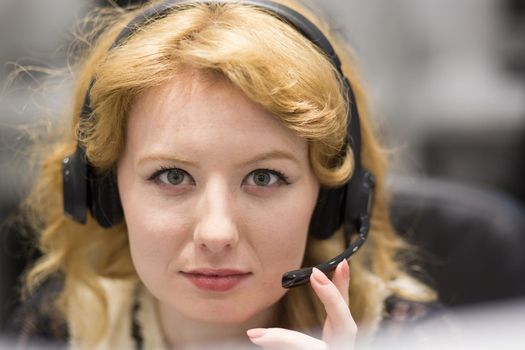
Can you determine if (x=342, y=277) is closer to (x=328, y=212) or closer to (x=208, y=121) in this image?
(x=328, y=212)

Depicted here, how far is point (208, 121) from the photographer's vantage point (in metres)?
0.81

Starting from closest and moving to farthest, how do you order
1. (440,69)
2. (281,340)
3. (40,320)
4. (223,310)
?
1. (281,340)
2. (223,310)
3. (40,320)
4. (440,69)

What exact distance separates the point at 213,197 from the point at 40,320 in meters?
0.56

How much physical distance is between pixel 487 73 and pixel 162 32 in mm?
2399

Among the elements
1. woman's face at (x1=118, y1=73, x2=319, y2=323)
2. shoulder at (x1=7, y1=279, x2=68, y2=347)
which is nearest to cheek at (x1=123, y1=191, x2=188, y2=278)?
woman's face at (x1=118, y1=73, x2=319, y2=323)

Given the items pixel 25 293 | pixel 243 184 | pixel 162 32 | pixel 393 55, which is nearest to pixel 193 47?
pixel 162 32

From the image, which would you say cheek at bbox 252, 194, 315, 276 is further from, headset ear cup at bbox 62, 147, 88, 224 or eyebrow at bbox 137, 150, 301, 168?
headset ear cup at bbox 62, 147, 88, 224

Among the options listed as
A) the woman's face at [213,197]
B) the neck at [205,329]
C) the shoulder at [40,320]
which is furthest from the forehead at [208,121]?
the shoulder at [40,320]

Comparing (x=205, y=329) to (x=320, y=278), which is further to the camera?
(x=205, y=329)

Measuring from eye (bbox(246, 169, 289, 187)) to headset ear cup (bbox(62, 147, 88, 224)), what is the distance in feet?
0.72

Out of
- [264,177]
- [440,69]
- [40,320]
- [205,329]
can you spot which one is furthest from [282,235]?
[440,69]

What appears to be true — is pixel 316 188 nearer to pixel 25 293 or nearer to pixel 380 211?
pixel 380 211

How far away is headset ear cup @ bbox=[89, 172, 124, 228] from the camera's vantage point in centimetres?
93

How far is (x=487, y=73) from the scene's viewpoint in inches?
119
